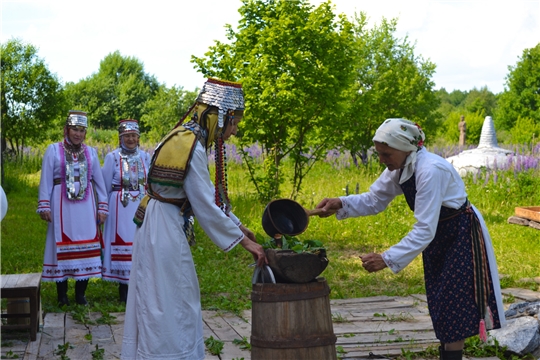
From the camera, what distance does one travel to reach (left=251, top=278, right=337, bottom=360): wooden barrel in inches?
147

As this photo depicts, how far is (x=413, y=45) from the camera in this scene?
20.3 metres

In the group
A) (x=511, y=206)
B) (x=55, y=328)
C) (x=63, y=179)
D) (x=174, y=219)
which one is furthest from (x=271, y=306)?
(x=511, y=206)

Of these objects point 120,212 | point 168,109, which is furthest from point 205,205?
point 168,109

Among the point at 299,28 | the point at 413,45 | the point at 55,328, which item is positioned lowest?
the point at 55,328

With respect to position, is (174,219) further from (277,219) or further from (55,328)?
(55,328)

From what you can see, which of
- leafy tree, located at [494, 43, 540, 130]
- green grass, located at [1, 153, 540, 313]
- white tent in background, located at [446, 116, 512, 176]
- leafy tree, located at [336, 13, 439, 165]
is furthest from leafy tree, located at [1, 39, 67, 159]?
leafy tree, located at [494, 43, 540, 130]

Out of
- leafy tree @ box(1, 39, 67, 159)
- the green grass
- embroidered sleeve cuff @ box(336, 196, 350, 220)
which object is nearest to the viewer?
embroidered sleeve cuff @ box(336, 196, 350, 220)

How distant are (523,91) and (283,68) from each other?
984 inches

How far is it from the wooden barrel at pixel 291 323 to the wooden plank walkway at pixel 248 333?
1.44 m

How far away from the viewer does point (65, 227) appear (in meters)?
7.06

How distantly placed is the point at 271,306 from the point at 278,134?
7687 millimetres

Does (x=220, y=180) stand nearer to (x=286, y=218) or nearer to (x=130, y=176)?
(x=286, y=218)

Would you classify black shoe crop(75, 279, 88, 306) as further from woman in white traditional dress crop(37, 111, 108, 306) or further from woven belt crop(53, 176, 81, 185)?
woven belt crop(53, 176, 81, 185)

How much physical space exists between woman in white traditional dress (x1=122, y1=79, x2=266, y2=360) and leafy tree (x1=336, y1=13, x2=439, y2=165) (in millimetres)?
13226
